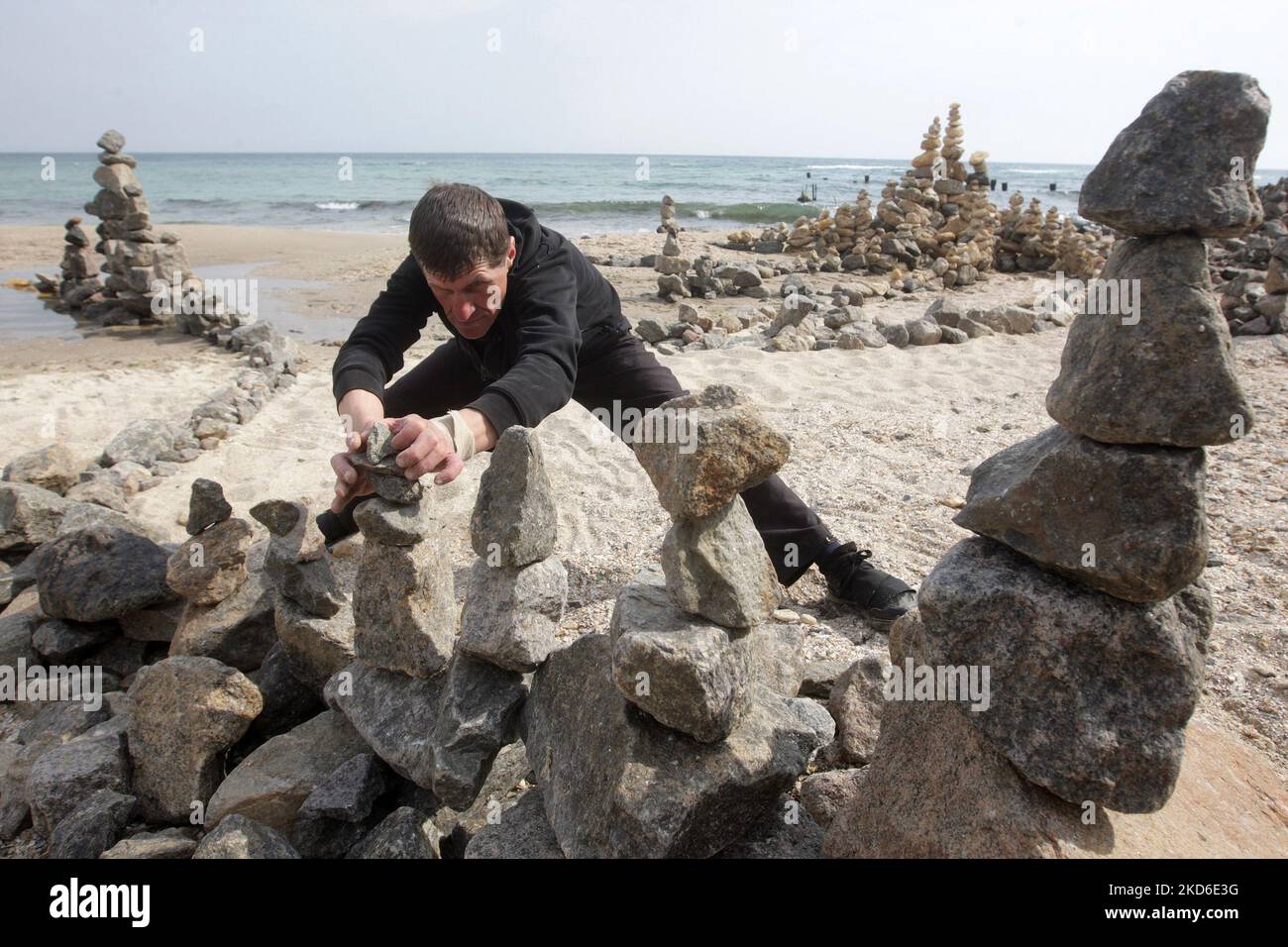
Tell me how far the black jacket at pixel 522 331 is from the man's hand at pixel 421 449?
390 mm

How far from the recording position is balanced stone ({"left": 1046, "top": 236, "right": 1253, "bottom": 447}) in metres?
1.85

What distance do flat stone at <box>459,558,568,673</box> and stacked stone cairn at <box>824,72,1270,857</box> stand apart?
47.0 inches

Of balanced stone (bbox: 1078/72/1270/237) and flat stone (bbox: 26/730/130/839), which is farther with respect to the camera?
flat stone (bbox: 26/730/130/839)

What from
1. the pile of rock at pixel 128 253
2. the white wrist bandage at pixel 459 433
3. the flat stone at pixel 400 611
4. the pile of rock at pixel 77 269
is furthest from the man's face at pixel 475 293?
the pile of rock at pixel 77 269

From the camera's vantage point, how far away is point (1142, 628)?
77.6 inches

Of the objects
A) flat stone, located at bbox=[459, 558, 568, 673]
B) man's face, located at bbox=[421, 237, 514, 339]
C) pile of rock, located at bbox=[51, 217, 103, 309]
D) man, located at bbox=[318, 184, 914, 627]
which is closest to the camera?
flat stone, located at bbox=[459, 558, 568, 673]

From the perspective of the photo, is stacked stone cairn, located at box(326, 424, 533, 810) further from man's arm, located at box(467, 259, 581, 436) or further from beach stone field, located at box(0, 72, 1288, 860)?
man's arm, located at box(467, 259, 581, 436)

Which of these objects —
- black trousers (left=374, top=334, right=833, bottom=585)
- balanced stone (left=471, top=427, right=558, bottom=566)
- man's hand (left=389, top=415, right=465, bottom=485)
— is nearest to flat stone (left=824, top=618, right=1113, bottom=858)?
balanced stone (left=471, top=427, right=558, bottom=566)

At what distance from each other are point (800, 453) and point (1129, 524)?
4375mm

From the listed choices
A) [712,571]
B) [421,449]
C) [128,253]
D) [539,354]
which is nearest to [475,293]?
[539,354]

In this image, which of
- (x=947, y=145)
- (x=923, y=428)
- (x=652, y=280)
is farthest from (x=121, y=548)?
(x=947, y=145)

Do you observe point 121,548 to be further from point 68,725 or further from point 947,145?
point 947,145

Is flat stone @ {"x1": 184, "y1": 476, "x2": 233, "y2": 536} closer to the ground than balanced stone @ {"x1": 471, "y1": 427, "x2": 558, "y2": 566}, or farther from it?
closer to the ground

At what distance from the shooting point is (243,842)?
7.63 ft
